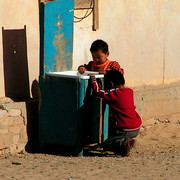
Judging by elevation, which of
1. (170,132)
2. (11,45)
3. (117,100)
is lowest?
(170,132)

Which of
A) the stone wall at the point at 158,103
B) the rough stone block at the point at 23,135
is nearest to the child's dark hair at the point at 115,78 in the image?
the rough stone block at the point at 23,135

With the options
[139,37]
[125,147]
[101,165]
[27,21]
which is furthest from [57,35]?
[139,37]

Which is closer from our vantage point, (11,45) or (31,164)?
(31,164)

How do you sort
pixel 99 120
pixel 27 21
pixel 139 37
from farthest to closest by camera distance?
pixel 139 37
pixel 27 21
pixel 99 120

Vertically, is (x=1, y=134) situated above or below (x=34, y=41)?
below

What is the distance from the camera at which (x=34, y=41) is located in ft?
26.5

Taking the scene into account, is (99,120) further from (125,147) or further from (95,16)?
(95,16)

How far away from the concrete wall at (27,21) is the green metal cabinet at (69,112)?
0.59 metres

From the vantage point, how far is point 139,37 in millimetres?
9656

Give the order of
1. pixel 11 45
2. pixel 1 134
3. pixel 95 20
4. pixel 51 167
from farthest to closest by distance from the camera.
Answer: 1. pixel 95 20
2. pixel 11 45
3. pixel 1 134
4. pixel 51 167

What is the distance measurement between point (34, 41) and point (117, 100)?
4.39 ft

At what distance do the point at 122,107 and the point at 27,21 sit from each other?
1.57 meters

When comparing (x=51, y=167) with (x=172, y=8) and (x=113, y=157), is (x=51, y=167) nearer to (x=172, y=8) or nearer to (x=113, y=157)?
(x=113, y=157)

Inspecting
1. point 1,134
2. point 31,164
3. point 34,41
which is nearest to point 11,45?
point 34,41
